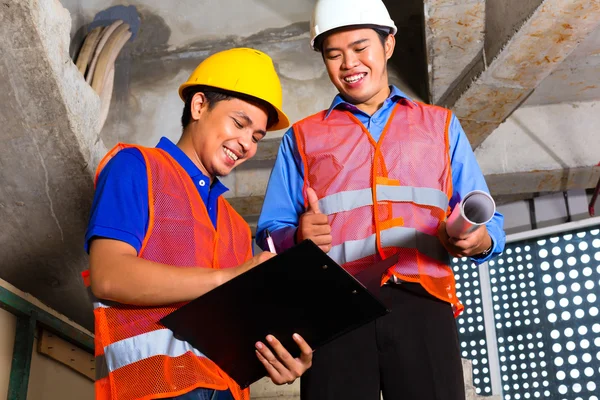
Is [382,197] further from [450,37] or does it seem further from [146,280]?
[450,37]

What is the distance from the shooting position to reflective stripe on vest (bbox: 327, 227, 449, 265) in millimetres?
2045

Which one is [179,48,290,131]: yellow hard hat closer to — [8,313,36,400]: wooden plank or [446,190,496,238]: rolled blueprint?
[446,190,496,238]: rolled blueprint

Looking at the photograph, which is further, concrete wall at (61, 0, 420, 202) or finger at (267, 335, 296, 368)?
concrete wall at (61, 0, 420, 202)

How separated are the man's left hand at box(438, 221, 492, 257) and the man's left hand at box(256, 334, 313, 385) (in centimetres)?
48

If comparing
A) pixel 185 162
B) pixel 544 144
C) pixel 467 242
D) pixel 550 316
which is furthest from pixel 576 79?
pixel 185 162

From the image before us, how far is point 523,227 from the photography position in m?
7.46

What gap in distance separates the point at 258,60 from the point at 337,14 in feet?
1.00

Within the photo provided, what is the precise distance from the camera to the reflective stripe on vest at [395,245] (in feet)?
6.71

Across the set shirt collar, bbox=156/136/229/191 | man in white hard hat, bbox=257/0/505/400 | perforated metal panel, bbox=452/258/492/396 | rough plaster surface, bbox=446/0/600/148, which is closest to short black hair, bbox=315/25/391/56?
man in white hard hat, bbox=257/0/505/400

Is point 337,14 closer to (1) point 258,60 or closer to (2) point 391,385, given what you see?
(1) point 258,60

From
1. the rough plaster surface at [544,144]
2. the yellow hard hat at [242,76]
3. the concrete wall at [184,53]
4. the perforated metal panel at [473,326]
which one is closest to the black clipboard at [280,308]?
the yellow hard hat at [242,76]

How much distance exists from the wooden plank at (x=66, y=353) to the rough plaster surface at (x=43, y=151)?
214 millimetres

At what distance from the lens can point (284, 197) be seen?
7.57 feet

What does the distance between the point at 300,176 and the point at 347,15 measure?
0.56 metres
